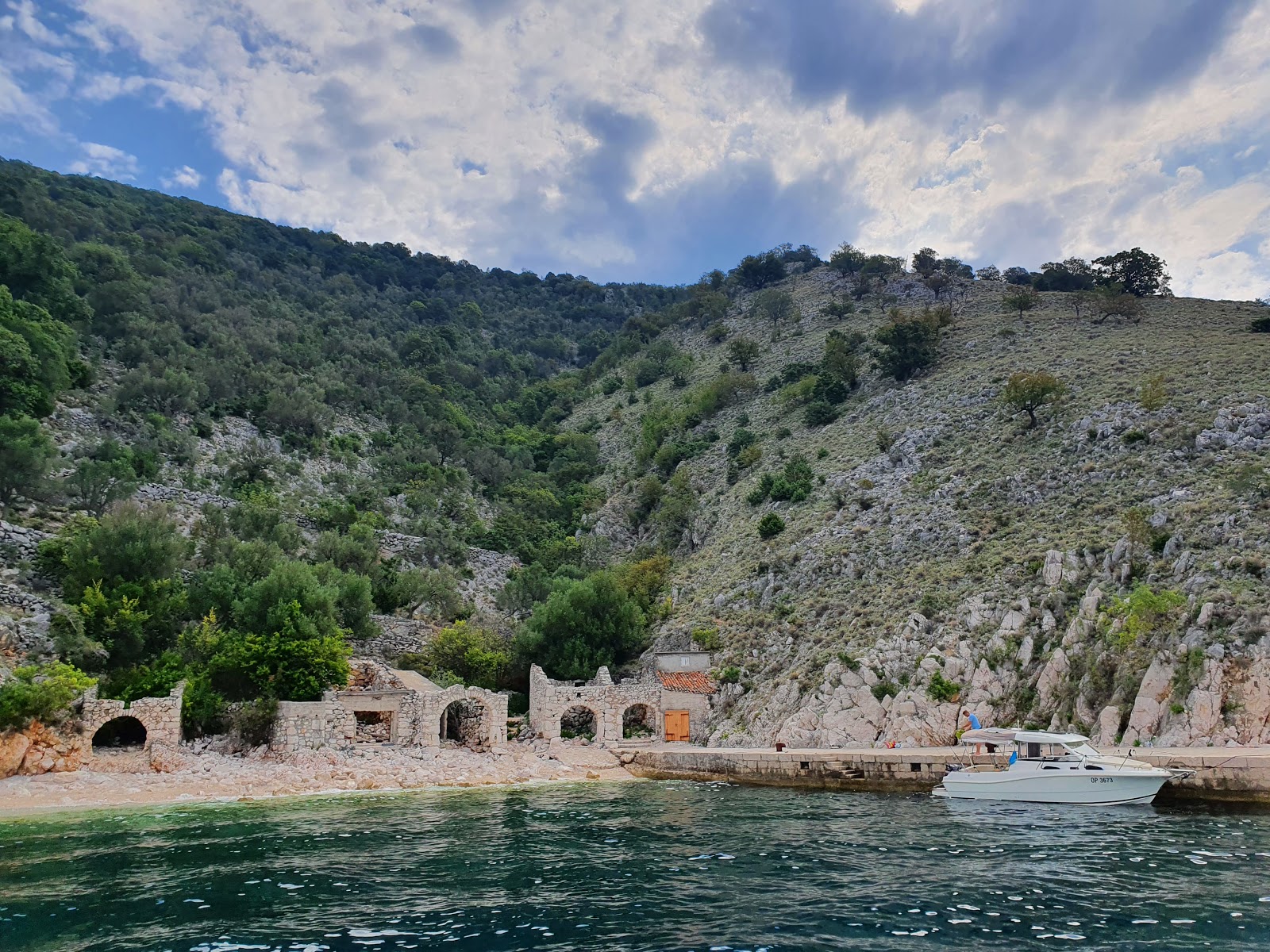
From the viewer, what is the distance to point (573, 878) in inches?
557

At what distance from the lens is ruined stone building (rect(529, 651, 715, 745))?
35.9 meters

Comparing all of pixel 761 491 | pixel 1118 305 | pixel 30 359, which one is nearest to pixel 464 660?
pixel 761 491

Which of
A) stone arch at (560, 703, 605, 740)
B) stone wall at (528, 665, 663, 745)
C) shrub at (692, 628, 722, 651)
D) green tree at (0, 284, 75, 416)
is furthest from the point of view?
green tree at (0, 284, 75, 416)

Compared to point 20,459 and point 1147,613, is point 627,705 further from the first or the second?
point 20,459

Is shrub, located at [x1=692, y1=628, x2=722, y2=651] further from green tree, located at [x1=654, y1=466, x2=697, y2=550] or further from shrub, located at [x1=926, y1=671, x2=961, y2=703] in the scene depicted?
green tree, located at [x1=654, y1=466, x2=697, y2=550]

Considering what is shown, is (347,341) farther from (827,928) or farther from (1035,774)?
(827,928)

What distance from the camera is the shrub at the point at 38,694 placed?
80.4ft

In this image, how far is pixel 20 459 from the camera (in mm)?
40844

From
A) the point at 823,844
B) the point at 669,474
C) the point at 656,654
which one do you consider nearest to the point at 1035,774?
the point at 823,844

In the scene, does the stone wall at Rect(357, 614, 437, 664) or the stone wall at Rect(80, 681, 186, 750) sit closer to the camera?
the stone wall at Rect(80, 681, 186, 750)

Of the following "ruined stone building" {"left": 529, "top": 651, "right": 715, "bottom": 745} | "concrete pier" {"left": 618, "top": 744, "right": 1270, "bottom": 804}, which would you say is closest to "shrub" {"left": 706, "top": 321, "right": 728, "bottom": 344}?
"ruined stone building" {"left": 529, "top": 651, "right": 715, "bottom": 745}

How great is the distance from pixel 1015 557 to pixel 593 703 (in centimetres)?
1877

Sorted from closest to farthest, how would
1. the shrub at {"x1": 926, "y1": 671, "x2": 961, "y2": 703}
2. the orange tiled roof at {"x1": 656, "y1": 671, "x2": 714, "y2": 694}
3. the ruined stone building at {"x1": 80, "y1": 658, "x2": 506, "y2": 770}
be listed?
the ruined stone building at {"x1": 80, "y1": 658, "x2": 506, "y2": 770} → the shrub at {"x1": 926, "y1": 671, "x2": 961, "y2": 703} → the orange tiled roof at {"x1": 656, "y1": 671, "x2": 714, "y2": 694}

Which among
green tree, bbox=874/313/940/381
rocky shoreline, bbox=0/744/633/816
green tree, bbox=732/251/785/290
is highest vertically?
green tree, bbox=732/251/785/290
